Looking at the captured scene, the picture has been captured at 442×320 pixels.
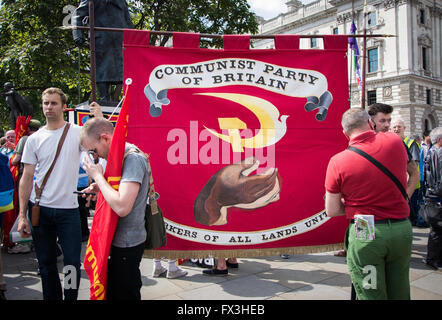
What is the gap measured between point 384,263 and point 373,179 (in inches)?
23.5

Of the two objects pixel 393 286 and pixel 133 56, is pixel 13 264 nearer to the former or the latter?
pixel 133 56

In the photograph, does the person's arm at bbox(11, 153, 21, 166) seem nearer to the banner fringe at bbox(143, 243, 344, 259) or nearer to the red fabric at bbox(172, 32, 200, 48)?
the banner fringe at bbox(143, 243, 344, 259)

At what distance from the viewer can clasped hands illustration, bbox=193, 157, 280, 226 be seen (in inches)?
146

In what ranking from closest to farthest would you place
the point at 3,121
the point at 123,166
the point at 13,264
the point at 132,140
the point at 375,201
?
the point at 123,166 → the point at 375,201 → the point at 132,140 → the point at 13,264 → the point at 3,121

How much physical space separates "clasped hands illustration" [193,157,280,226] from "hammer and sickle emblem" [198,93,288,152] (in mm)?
205

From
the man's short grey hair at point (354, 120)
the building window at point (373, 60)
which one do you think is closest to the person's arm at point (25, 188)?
the man's short grey hair at point (354, 120)

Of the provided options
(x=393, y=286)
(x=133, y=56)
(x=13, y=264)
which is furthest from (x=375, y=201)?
(x=13, y=264)

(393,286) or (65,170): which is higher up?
(65,170)

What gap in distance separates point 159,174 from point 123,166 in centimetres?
151

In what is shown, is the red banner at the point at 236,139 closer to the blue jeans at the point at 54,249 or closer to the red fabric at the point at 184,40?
the red fabric at the point at 184,40

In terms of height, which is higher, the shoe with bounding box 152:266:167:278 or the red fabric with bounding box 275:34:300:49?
the red fabric with bounding box 275:34:300:49

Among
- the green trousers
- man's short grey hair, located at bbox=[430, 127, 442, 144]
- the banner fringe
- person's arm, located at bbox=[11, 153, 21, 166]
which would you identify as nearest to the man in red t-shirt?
the green trousers

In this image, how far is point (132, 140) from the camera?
3.61 metres

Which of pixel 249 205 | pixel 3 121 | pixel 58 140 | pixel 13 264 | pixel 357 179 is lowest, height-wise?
pixel 13 264
